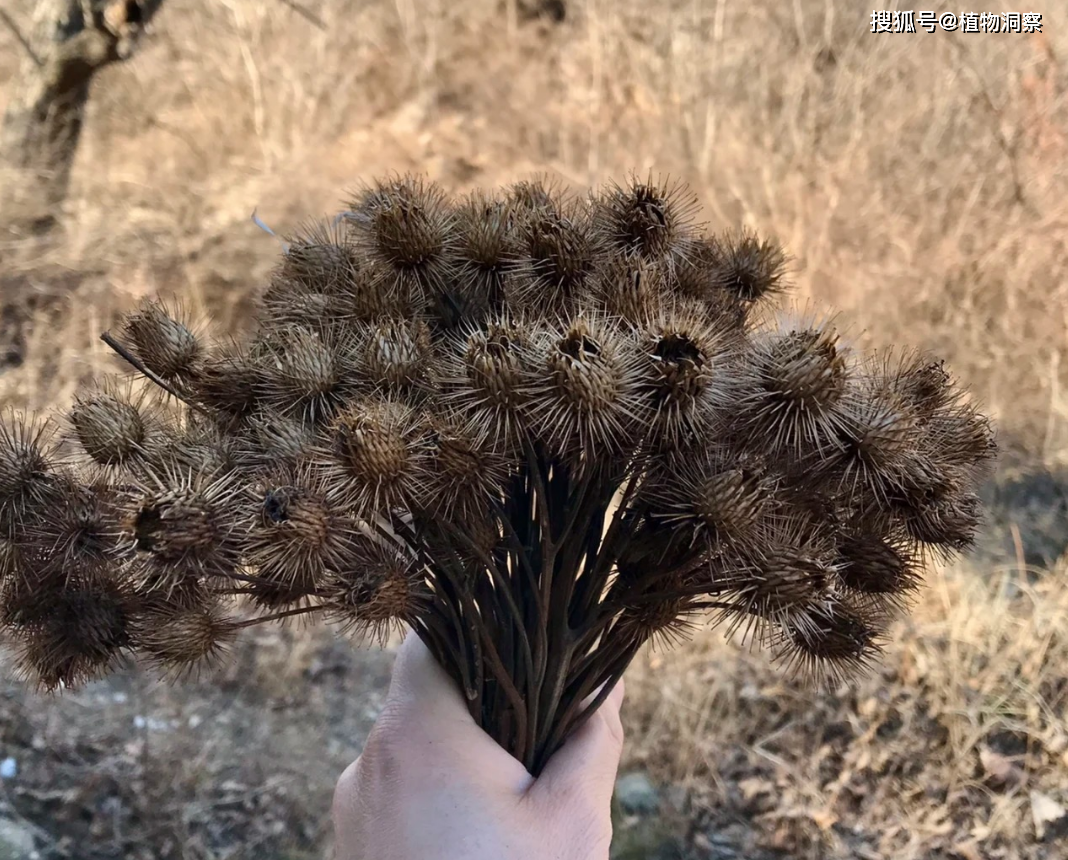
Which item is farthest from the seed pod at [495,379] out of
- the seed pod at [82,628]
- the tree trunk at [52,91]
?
the tree trunk at [52,91]

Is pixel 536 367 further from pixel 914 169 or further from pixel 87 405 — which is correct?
pixel 914 169

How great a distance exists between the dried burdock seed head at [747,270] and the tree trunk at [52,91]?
2578mm

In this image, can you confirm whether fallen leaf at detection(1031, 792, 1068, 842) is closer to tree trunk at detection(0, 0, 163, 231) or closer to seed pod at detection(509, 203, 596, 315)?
seed pod at detection(509, 203, 596, 315)

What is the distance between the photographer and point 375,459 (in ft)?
1.85

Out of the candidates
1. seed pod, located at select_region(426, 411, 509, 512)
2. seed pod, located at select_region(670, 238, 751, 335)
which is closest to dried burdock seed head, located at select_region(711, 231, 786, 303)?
seed pod, located at select_region(670, 238, 751, 335)

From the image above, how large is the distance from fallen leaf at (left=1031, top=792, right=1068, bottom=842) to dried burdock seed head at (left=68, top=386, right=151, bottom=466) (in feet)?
6.23

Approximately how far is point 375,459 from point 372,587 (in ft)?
0.35

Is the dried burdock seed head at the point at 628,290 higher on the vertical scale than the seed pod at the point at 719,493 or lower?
higher

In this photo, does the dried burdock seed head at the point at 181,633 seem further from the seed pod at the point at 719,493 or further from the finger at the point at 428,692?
the seed pod at the point at 719,493

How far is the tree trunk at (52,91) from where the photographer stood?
8.61 ft

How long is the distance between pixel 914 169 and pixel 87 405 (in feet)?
8.29

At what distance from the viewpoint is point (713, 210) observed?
8.85ft

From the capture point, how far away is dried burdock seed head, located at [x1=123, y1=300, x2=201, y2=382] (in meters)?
0.75

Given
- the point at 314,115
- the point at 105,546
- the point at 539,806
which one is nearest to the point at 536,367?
the point at 105,546
